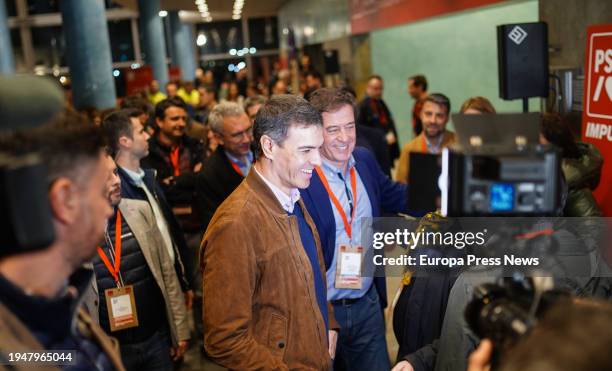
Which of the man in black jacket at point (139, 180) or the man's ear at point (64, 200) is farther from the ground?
the man's ear at point (64, 200)

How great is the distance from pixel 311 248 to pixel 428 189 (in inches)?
38.3

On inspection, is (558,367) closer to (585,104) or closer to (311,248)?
(311,248)

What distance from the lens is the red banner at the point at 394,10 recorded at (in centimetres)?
683

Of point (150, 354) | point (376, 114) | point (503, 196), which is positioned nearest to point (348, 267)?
point (150, 354)

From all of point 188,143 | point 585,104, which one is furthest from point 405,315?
point 188,143

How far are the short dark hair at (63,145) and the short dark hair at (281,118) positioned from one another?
42.7 inches

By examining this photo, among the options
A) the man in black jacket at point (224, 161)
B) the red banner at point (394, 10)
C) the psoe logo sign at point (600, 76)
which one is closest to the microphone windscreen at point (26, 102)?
the man in black jacket at point (224, 161)

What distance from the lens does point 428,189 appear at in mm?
1521

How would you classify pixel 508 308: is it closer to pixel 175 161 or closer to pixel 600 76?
pixel 600 76

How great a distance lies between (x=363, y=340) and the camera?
3.04 meters

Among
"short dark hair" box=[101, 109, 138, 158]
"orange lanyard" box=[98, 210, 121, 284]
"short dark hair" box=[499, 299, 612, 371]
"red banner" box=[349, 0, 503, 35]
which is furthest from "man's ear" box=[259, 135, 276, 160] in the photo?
"red banner" box=[349, 0, 503, 35]

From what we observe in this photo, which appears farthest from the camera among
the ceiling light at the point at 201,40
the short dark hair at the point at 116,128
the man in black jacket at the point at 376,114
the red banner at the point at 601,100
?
the ceiling light at the point at 201,40

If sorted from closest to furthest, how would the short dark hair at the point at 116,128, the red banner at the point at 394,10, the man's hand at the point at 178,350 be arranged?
the man's hand at the point at 178,350 → the short dark hair at the point at 116,128 → the red banner at the point at 394,10

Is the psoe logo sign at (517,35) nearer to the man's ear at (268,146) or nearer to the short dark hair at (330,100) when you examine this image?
the short dark hair at (330,100)
